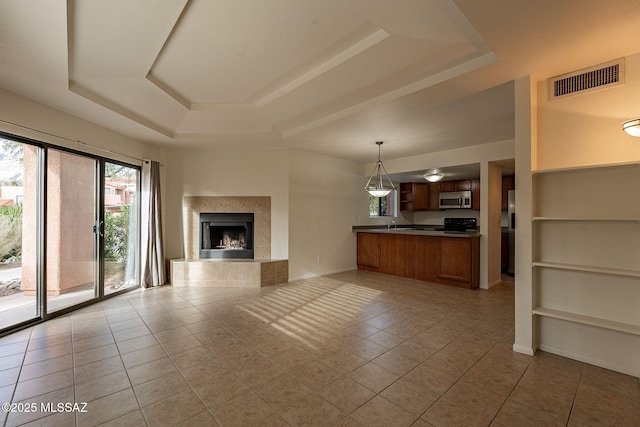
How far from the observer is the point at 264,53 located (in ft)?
8.17

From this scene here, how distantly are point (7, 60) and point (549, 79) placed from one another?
4.69 meters

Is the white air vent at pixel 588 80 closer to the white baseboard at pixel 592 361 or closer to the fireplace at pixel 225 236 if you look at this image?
the white baseboard at pixel 592 361

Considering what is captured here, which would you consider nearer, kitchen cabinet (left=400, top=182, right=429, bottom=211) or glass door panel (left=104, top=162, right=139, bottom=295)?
glass door panel (left=104, top=162, right=139, bottom=295)

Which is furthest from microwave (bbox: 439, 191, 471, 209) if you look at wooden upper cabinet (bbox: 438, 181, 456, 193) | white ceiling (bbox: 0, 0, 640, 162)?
white ceiling (bbox: 0, 0, 640, 162)

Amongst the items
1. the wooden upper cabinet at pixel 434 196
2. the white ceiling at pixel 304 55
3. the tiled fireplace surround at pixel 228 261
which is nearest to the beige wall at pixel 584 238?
the white ceiling at pixel 304 55

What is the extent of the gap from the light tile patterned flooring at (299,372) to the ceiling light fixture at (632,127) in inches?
72.4

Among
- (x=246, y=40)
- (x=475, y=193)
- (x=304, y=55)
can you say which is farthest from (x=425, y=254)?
(x=246, y=40)

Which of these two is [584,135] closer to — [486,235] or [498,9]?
[498,9]

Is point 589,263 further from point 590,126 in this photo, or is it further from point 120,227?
point 120,227

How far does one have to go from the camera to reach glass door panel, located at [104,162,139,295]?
13.5 feet

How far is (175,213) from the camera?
5.12 meters

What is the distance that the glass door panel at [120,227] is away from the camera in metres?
4.12

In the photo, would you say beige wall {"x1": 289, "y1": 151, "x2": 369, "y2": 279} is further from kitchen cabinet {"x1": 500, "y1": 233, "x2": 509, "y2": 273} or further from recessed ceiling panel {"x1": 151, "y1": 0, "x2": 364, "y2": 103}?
kitchen cabinet {"x1": 500, "y1": 233, "x2": 509, "y2": 273}

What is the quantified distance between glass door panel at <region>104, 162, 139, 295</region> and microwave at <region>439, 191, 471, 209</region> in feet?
21.4
